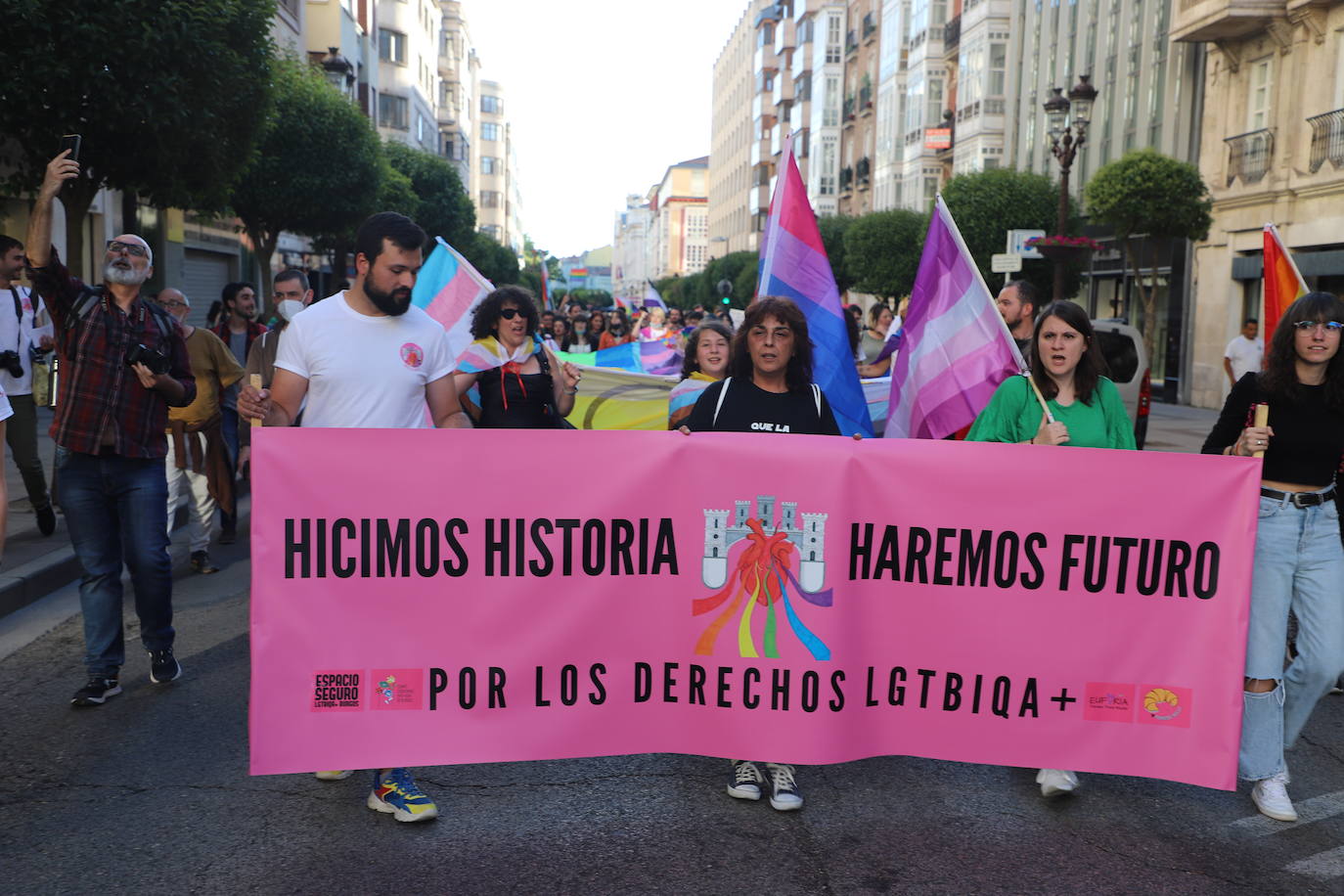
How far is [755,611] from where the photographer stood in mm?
4367

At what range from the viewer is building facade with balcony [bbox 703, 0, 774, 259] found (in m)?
93.9

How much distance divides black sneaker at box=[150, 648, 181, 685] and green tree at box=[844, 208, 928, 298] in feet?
119

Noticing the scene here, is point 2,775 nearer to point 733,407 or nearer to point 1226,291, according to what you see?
point 733,407

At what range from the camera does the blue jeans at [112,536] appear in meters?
5.54

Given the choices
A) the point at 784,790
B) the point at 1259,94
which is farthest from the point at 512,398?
the point at 1259,94

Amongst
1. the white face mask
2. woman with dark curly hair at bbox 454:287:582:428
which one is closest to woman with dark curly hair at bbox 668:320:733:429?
woman with dark curly hair at bbox 454:287:582:428

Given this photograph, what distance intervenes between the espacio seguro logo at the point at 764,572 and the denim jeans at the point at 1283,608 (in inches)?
60.8

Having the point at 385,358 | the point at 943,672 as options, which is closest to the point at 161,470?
the point at 385,358

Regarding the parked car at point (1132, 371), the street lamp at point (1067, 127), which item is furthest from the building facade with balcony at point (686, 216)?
the parked car at point (1132, 371)

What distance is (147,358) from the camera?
219 inches

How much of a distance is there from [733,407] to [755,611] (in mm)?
809

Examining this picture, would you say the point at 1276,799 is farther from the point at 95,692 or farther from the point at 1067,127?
the point at 1067,127

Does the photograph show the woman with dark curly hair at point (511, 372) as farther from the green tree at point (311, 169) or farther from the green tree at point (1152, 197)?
the green tree at point (1152, 197)

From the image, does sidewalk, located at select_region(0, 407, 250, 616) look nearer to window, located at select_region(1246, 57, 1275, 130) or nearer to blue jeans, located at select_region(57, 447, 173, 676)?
blue jeans, located at select_region(57, 447, 173, 676)
